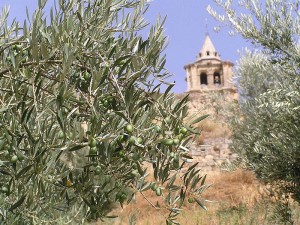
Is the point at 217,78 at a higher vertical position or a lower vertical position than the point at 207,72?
lower

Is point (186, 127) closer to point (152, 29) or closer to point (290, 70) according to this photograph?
point (152, 29)

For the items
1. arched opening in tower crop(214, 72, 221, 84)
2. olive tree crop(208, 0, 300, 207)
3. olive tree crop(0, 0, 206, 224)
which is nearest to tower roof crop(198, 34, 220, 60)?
arched opening in tower crop(214, 72, 221, 84)

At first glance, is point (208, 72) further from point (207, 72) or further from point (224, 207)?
point (224, 207)

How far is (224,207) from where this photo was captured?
11258 mm

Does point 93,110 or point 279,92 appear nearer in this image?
point 93,110

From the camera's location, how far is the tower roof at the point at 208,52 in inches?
1591

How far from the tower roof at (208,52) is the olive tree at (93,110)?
3861 cm

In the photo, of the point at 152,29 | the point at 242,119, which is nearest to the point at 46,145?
the point at 152,29

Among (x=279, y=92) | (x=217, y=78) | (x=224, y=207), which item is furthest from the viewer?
(x=217, y=78)

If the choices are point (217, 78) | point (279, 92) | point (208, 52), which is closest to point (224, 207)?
point (279, 92)

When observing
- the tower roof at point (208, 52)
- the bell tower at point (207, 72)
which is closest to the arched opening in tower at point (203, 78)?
the bell tower at point (207, 72)

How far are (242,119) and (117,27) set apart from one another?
875 cm

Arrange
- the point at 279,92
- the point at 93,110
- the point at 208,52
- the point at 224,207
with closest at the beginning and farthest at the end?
the point at 93,110, the point at 279,92, the point at 224,207, the point at 208,52

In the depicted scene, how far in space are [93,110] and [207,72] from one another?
124 ft
